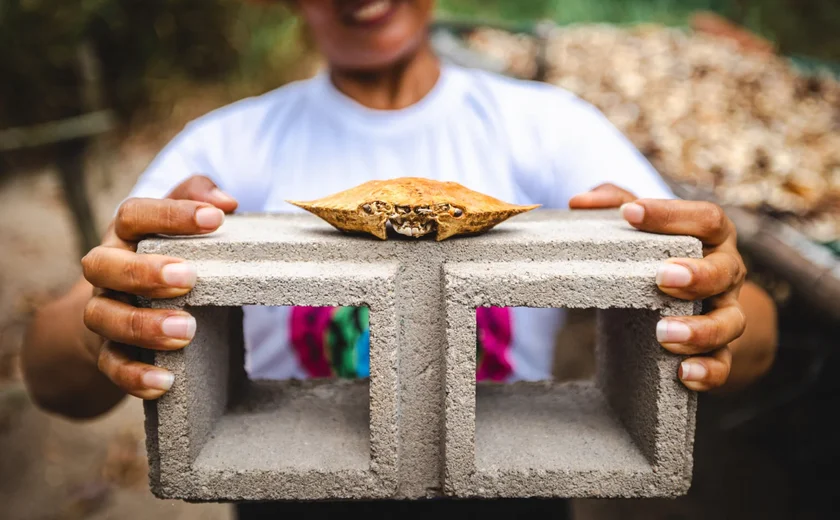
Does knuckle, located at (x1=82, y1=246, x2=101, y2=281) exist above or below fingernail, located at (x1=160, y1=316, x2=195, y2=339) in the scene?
above

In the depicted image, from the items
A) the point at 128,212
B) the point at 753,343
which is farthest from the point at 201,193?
the point at 753,343

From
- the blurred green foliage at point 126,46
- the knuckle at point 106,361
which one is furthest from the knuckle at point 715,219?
the blurred green foliage at point 126,46

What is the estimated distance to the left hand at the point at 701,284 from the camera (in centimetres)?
88

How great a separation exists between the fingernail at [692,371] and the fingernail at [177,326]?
0.73 metres

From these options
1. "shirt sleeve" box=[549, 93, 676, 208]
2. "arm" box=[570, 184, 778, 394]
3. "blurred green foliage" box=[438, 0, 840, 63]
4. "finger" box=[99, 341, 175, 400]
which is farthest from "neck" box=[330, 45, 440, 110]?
"blurred green foliage" box=[438, 0, 840, 63]

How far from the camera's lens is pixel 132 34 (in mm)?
5082

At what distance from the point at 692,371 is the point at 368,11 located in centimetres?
108

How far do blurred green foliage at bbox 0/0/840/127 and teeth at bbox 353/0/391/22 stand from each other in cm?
312

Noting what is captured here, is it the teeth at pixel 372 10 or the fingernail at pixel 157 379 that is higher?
the teeth at pixel 372 10

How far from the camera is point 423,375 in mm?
945

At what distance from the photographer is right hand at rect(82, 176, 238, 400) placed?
2.89 ft

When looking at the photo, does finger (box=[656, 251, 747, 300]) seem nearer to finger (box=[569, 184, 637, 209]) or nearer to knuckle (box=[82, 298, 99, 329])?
finger (box=[569, 184, 637, 209])

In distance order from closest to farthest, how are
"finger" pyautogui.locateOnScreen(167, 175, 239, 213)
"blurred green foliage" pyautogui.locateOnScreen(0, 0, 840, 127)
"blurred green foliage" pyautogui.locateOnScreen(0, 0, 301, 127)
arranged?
"finger" pyautogui.locateOnScreen(167, 175, 239, 213) < "blurred green foliage" pyautogui.locateOnScreen(0, 0, 301, 127) < "blurred green foliage" pyautogui.locateOnScreen(0, 0, 840, 127)

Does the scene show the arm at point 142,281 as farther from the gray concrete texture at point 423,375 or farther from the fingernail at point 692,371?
the fingernail at point 692,371
